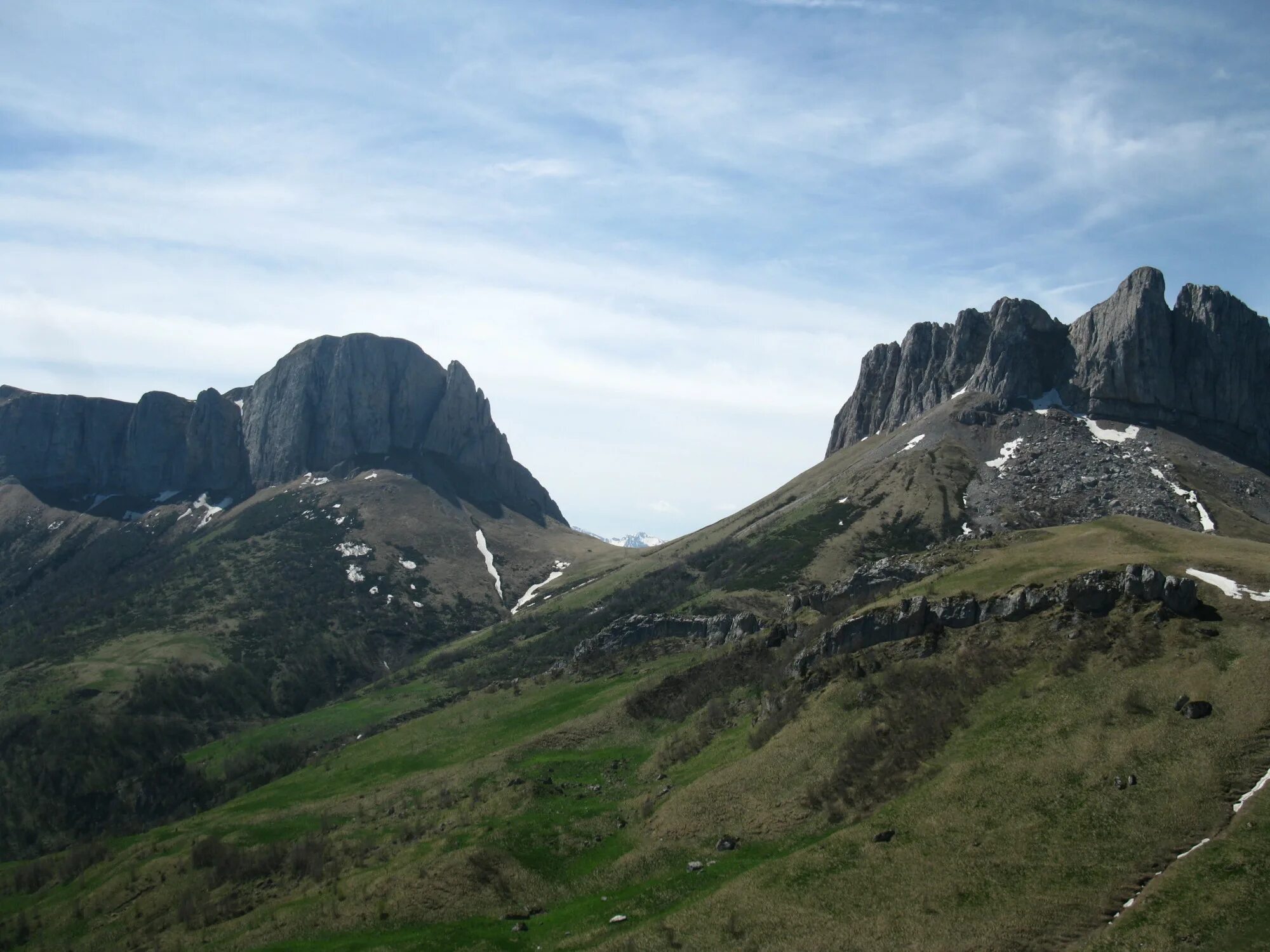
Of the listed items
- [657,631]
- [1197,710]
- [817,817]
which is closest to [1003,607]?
[1197,710]

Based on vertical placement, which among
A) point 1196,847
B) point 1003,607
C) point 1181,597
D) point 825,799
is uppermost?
point 1181,597

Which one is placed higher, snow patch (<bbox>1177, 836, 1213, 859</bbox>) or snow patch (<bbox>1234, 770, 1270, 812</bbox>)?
snow patch (<bbox>1234, 770, 1270, 812</bbox>)

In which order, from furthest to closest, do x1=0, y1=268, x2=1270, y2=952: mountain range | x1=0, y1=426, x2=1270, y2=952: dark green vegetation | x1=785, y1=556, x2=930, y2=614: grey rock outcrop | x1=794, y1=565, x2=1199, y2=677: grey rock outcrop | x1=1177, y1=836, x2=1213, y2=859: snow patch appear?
x1=785, y1=556, x2=930, y2=614: grey rock outcrop
x1=794, y1=565, x2=1199, y2=677: grey rock outcrop
x1=0, y1=268, x2=1270, y2=952: mountain range
x1=0, y1=426, x2=1270, y2=952: dark green vegetation
x1=1177, y1=836, x2=1213, y2=859: snow patch

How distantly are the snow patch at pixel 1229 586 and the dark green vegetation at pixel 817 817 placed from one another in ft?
3.18

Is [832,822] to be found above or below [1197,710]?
below

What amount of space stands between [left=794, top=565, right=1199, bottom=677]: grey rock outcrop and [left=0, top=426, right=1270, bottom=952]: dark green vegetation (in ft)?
6.25

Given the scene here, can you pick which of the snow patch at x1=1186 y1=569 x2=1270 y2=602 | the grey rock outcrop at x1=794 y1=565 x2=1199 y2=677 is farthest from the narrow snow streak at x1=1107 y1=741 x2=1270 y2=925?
the snow patch at x1=1186 y1=569 x2=1270 y2=602

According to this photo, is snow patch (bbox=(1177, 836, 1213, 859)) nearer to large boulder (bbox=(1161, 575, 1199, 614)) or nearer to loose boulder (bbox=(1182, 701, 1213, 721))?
loose boulder (bbox=(1182, 701, 1213, 721))

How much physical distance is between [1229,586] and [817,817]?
129ft

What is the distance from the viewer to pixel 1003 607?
7569 centimetres

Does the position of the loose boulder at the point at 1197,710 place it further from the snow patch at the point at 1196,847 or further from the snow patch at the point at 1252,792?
the snow patch at the point at 1196,847

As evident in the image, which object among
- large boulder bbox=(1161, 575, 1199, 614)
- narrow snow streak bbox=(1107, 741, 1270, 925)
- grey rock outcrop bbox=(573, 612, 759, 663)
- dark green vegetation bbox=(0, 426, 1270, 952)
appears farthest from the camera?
grey rock outcrop bbox=(573, 612, 759, 663)

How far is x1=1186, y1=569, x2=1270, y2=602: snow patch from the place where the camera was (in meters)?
68.1

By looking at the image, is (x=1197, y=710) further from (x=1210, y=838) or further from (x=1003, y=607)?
(x=1003, y=607)
